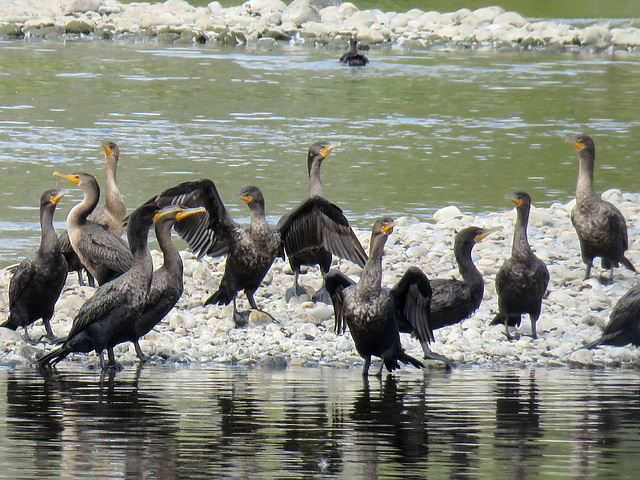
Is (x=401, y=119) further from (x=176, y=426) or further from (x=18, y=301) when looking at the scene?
(x=176, y=426)

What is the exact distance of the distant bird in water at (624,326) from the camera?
29.1 feet

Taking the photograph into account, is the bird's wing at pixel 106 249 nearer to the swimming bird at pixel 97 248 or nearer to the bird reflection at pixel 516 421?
the swimming bird at pixel 97 248

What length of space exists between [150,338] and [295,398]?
2366 millimetres

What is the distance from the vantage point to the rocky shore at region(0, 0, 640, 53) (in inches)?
2053

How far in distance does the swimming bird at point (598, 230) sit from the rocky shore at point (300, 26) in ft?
130

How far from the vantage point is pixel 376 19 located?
59.8 metres

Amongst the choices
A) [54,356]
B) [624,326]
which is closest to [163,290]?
[54,356]

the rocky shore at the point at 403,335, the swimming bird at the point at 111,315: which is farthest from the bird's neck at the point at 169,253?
the rocky shore at the point at 403,335

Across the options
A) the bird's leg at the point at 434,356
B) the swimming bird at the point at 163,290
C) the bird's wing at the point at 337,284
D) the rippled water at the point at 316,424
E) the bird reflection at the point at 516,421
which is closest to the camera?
the rippled water at the point at 316,424

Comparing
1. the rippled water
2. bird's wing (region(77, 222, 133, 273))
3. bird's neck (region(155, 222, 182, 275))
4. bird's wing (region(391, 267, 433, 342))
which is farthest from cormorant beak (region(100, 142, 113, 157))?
bird's wing (region(391, 267, 433, 342))

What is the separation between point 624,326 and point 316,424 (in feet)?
10.9

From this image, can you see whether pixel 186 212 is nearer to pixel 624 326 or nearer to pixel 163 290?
pixel 163 290

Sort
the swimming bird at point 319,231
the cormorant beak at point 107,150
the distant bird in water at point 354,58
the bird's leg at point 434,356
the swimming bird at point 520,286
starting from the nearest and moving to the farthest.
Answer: the bird's leg at point 434,356, the swimming bird at point 520,286, the swimming bird at point 319,231, the cormorant beak at point 107,150, the distant bird in water at point 354,58

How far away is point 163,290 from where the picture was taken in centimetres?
884
